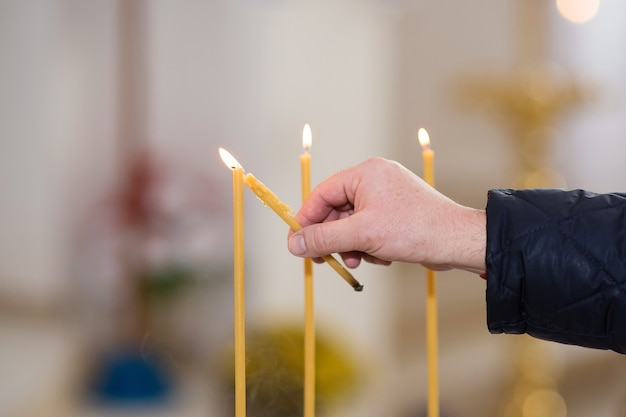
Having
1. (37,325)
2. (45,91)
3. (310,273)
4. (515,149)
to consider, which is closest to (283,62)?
(45,91)

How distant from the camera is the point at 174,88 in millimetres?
1420

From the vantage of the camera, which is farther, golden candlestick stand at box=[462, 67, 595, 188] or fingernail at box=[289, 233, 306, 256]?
golden candlestick stand at box=[462, 67, 595, 188]

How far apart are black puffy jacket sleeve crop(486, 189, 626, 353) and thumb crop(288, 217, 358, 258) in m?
0.11

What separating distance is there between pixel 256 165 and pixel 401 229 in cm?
94

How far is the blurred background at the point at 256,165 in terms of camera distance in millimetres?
1304

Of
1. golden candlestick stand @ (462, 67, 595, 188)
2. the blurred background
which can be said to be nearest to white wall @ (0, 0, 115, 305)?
the blurred background

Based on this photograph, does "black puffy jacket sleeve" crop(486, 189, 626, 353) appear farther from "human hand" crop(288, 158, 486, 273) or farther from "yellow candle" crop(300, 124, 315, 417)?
"yellow candle" crop(300, 124, 315, 417)

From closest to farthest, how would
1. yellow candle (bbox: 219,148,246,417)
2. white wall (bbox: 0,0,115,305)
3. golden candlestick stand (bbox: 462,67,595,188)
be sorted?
yellow candle (bbox: 219,148,246,417) → white wall (bbox: 0,0,115,305) → golden candlestick stand (bbox: 462,67,595,188)

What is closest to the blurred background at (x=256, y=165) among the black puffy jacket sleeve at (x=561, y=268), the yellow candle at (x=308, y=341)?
the yellow candle at (x=308, y=341)

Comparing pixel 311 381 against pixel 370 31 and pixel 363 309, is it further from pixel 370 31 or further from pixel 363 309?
pixel 370 31

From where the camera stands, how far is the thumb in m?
0.58

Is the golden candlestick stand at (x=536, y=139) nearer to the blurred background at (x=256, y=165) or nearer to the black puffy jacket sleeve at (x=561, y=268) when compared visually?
the blurred background at (x=256, y=165)

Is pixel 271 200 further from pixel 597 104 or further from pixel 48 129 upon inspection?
pixel 597 104

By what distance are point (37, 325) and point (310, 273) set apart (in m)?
0.85
